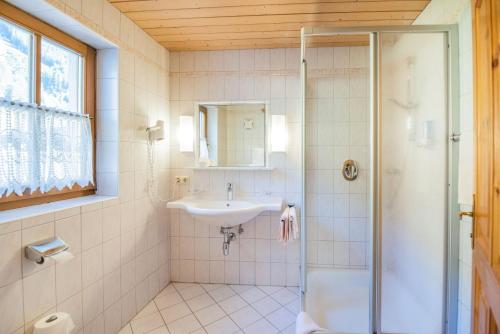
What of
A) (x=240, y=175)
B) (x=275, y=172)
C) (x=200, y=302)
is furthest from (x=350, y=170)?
(x=200, y=302)

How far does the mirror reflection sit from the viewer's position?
7.88ft

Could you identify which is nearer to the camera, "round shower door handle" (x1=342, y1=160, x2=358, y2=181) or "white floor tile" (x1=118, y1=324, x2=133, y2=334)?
"white floor tile" (x1=118, y1=324, x2=133, y2=334)

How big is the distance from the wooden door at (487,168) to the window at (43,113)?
1.93m

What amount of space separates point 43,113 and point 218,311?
183 centimetres

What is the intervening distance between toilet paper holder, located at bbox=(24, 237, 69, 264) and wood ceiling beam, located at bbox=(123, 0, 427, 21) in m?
1.60

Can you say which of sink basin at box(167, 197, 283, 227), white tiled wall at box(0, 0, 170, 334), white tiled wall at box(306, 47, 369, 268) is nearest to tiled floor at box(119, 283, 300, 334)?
white tiled wall at box(0, 0, 170, 334)

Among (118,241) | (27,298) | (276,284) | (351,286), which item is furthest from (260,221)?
(27,298)

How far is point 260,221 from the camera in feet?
8.01

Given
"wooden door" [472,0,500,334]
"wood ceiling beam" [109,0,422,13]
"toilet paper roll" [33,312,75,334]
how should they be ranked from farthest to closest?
"wood ceiling beam" [109,0,422,13] → "toilet paper roll" [33,312,75,334] → "wooden door" [472,0,500,334]

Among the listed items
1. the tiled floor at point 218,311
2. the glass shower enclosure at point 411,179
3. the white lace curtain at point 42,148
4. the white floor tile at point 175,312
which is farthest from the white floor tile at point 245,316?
the white lace curtain at point 42,148

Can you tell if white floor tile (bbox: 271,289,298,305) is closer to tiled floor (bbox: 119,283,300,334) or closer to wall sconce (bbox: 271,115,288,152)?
tiled floor (bbox: 119,283,300,334)

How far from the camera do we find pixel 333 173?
2.28 metres

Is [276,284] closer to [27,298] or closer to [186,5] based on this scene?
[27,298]

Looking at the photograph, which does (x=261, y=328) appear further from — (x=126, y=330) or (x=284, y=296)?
(x=126, y=330)
